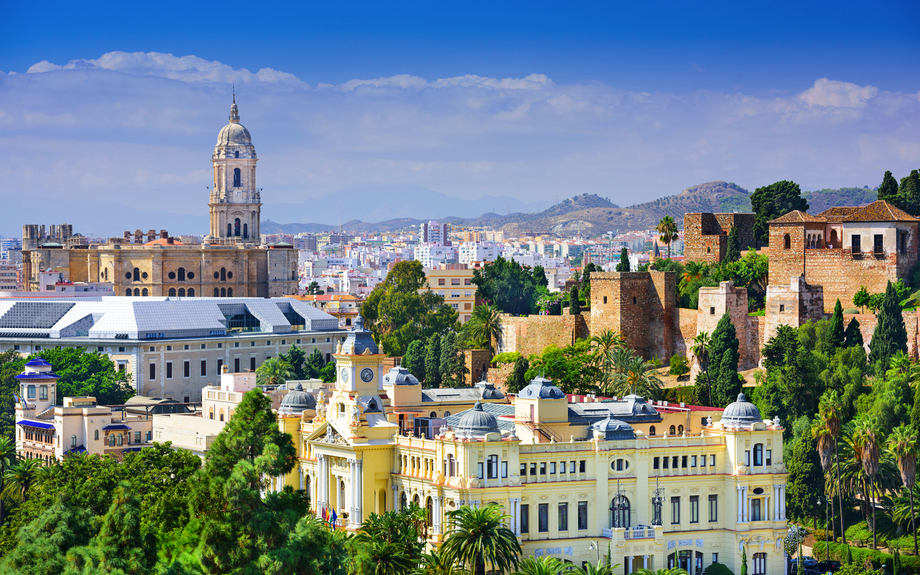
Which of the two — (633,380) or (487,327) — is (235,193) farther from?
(633,380)

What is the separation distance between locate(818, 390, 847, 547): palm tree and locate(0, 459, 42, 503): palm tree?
3188 cm

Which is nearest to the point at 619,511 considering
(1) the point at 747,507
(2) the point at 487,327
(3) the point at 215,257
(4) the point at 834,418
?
(1) the point at 747,507

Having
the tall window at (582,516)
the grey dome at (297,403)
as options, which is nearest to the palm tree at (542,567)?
the tall window at (582,516)

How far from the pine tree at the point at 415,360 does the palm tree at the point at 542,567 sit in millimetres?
43032

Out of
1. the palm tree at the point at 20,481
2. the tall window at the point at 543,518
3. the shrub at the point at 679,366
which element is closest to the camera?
the tall window at the point at 543,518

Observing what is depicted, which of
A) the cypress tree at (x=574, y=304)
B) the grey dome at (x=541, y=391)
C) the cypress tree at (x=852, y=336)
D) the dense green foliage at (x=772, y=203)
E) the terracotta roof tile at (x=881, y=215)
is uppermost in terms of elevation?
the dense green foliage at (x=772, y=203)

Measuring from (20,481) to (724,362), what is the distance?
34023mm

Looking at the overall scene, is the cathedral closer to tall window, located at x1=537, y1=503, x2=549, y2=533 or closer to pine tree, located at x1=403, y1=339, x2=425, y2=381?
pine tree, located at x1=403, y1=339, x2=425, y2=381

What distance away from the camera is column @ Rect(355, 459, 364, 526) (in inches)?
→ 2178

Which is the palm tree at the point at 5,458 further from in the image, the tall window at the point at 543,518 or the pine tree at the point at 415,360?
the pine tree at the point at 415,360

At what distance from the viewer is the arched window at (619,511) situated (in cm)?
5488

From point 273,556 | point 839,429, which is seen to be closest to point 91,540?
point 273,556

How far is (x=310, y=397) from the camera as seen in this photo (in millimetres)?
62594

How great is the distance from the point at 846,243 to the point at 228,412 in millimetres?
32603
